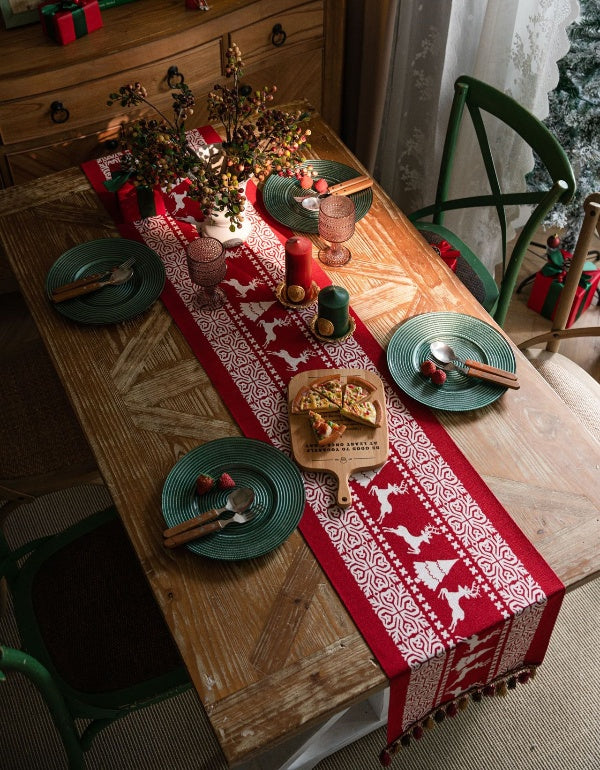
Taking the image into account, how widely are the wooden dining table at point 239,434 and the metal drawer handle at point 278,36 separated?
0.77 m

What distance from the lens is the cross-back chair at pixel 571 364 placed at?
6.15 feet

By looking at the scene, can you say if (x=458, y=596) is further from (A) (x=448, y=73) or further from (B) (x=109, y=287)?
(A) (x=448, y=73)

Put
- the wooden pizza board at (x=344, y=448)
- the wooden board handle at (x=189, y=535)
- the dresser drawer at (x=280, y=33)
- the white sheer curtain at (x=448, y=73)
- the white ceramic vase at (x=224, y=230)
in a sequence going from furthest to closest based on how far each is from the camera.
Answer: the dresser drawer at (x=280, y=33), the white sheer curtain at (x=448, y=73), the white ceramic vase at (x=224, y=230), the wooden pizza board at (x=344, y=448), the wooden board handle at (x=189, y=535)

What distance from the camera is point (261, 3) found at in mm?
2471

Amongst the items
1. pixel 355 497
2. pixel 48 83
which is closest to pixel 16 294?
pixel 48 83

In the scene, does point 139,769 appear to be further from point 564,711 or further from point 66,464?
point 564,711

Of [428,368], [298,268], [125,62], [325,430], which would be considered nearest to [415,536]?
[325,430]

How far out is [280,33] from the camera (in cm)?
256

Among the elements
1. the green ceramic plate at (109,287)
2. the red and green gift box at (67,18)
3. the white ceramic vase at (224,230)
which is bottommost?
the green ceramic plate at (109,287)

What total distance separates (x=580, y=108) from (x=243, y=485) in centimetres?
171

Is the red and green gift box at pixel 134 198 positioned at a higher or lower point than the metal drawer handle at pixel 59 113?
higher

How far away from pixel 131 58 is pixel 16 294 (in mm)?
1011

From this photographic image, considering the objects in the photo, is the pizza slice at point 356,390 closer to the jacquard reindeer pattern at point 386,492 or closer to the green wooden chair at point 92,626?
the jacquard reindeer pattern at point 386,492

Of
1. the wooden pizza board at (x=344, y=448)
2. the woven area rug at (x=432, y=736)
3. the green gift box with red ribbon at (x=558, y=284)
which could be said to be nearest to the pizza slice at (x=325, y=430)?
the wooden pizza board at (x=344, y=448)
